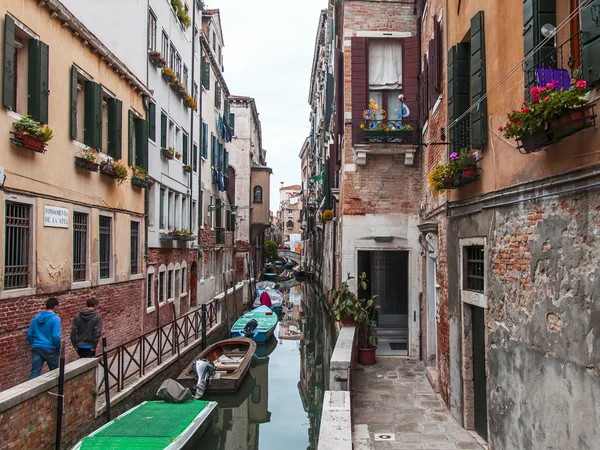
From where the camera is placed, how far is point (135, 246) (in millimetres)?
13094

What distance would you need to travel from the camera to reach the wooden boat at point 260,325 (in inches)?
664

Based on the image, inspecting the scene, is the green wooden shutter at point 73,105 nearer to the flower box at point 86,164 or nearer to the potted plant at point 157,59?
the flower box at point 86,164

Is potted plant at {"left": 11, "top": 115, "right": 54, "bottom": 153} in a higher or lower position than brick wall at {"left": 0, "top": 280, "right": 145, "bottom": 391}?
higher

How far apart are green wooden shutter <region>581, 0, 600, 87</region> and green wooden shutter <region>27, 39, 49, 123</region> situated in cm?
708

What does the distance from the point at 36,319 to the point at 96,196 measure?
350 centimetres

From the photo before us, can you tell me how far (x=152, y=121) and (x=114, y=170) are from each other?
10.6 ft

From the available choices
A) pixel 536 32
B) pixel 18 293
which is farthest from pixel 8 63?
pixel 536 32

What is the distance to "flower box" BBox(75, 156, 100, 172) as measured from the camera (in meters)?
9.51

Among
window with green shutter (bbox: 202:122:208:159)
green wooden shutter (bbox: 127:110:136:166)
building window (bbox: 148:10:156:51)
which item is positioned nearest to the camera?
green wooden shutter (bbox: 127:110:136:166)

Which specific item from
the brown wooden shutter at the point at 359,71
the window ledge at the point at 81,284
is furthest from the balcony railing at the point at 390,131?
the window ledge at the point at 81,284

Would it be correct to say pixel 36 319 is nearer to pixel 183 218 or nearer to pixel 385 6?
pixel 385 6

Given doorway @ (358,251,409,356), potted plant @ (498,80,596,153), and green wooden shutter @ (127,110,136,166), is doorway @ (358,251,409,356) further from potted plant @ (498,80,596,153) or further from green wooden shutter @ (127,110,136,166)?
potted plant @ (498,80,596,153)

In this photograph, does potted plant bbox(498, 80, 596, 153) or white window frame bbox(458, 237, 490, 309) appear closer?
potted plant bbox(498, 80, 596, 153)

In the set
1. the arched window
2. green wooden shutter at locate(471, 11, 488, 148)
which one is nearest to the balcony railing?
green wooden shutter at locate(471, 11, 488, 148)
